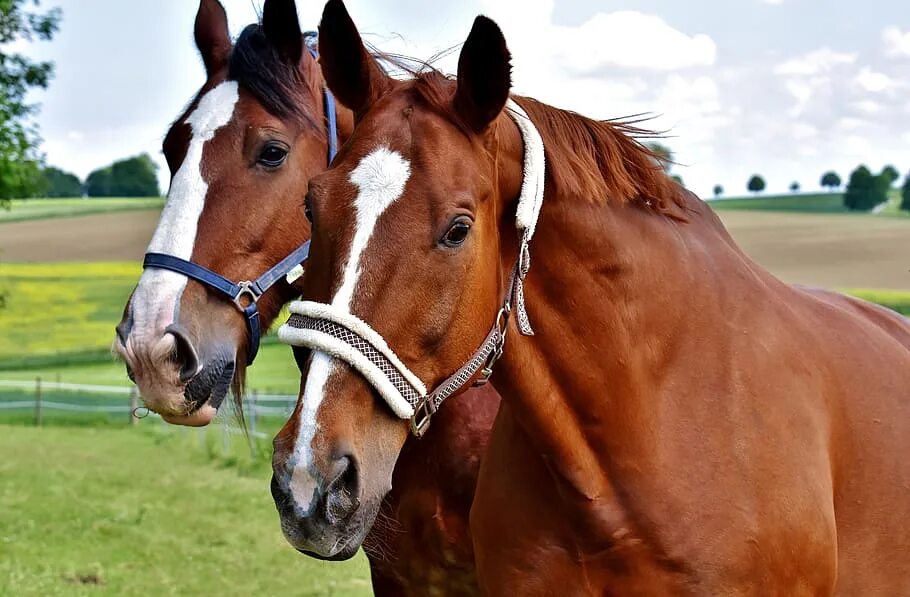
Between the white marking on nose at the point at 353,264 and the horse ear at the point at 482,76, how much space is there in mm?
236

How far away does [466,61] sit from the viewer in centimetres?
230

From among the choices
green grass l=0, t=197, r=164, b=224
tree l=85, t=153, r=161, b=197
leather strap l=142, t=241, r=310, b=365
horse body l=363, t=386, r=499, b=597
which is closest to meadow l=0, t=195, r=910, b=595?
leather strap l=142, t=241, r=310, b=365

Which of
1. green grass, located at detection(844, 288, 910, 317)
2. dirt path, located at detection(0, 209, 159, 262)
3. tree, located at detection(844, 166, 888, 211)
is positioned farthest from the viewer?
dirt path, located at detection(0, 209, 159, 262)

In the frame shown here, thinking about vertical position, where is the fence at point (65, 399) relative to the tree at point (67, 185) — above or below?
below

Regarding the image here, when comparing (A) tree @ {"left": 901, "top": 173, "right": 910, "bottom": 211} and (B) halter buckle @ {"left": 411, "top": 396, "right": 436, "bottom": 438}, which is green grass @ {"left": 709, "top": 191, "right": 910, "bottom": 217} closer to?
(A) tree @ {"left": 901, "top": 173, "right": 910, "bottom": 211}

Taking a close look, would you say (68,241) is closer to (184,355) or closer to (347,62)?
(184,355)

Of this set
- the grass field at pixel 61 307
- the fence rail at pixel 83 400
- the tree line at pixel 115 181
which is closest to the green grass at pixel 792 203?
the fence rail at pixel 83 400

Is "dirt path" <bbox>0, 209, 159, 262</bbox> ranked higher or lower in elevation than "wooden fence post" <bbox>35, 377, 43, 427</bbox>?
higher

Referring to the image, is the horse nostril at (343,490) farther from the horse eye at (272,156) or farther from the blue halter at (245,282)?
the horse eye at (272,156)

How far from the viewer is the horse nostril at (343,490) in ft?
6.61

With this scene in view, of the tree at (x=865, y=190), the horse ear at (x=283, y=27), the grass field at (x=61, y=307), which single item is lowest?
the grass field at (x=61, y=307)

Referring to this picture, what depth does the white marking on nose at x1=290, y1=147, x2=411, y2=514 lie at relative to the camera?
6.56 feet

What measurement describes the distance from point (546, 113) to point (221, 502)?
9.87 m

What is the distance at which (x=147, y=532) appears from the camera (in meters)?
10.2
